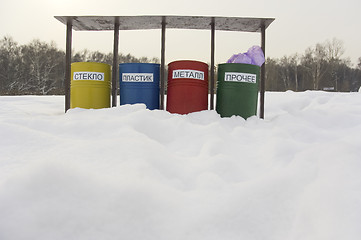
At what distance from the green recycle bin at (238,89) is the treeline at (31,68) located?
2301 centimetres

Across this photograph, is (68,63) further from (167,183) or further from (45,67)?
(45,67)

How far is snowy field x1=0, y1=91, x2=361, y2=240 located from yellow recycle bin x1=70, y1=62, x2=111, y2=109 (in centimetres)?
129

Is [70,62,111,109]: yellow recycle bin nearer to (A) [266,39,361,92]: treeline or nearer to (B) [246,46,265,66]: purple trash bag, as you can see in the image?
(B) [246,46,265,66]: purple trash bag

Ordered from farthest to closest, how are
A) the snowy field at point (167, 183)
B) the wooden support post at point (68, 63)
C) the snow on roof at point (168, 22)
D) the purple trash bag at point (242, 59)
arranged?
1. the wooden support post at point (68, 63)
2. the snow on roof at point (168, 22)
3. the purple trash bag at point (242, 59)
4. the snowy field at point (167, 183)

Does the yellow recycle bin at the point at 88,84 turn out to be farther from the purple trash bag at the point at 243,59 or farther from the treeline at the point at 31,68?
the treeline at the point at 31,68

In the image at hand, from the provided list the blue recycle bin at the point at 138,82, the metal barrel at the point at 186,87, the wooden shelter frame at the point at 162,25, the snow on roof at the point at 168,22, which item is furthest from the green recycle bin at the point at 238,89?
the blue recycle bin at the point at 138,82

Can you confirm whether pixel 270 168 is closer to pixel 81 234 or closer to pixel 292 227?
pixel 292 227

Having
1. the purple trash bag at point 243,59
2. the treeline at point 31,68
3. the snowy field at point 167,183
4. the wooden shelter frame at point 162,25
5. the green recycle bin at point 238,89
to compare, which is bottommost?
the snowy field at point 167,183

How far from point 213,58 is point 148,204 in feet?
9.75

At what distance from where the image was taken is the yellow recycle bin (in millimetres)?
4078

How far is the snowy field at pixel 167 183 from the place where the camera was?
5.26 feet

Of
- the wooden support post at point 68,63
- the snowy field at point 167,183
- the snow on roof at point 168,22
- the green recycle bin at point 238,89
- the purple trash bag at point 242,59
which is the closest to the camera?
the snowy field at point 167,183

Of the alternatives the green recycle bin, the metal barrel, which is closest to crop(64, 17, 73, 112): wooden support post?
the metal barrel

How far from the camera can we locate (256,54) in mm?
4078
